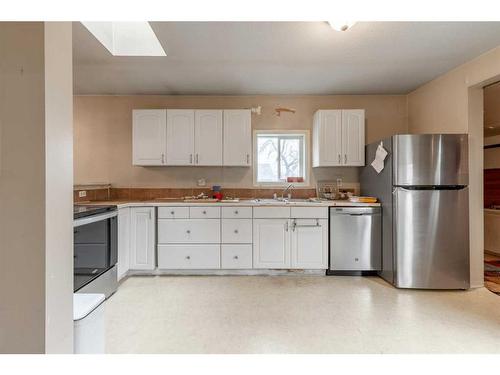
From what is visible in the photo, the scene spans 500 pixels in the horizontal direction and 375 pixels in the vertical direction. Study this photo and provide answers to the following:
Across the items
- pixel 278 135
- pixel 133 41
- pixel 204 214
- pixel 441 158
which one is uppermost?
pixel 133 41

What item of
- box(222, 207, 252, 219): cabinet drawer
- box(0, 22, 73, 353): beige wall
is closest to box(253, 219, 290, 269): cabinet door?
box(222, 207, 252, 219): cabinet drawer

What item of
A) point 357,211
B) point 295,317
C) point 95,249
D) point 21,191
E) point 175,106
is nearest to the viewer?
point 21,191

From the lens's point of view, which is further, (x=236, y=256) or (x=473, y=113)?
(x=236, y=256)

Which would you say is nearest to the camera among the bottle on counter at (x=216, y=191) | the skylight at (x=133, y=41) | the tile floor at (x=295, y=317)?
the tile floor at (x=295, y=317)

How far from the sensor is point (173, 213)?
10.2 ft

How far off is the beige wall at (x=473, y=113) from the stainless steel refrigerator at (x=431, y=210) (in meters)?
0.18

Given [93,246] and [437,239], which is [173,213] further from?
[437,239]

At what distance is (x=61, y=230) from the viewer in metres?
0.74

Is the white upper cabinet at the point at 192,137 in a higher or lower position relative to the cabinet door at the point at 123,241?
higher

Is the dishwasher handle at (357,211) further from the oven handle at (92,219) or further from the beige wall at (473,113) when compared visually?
the oven handle at (92,219)

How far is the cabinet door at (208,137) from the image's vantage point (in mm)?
3424

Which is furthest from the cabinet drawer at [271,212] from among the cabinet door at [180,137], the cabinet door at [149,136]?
the cabinet door at [149,136]

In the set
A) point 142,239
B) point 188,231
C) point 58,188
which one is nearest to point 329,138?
point 188,231

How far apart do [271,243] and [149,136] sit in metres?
2.07
